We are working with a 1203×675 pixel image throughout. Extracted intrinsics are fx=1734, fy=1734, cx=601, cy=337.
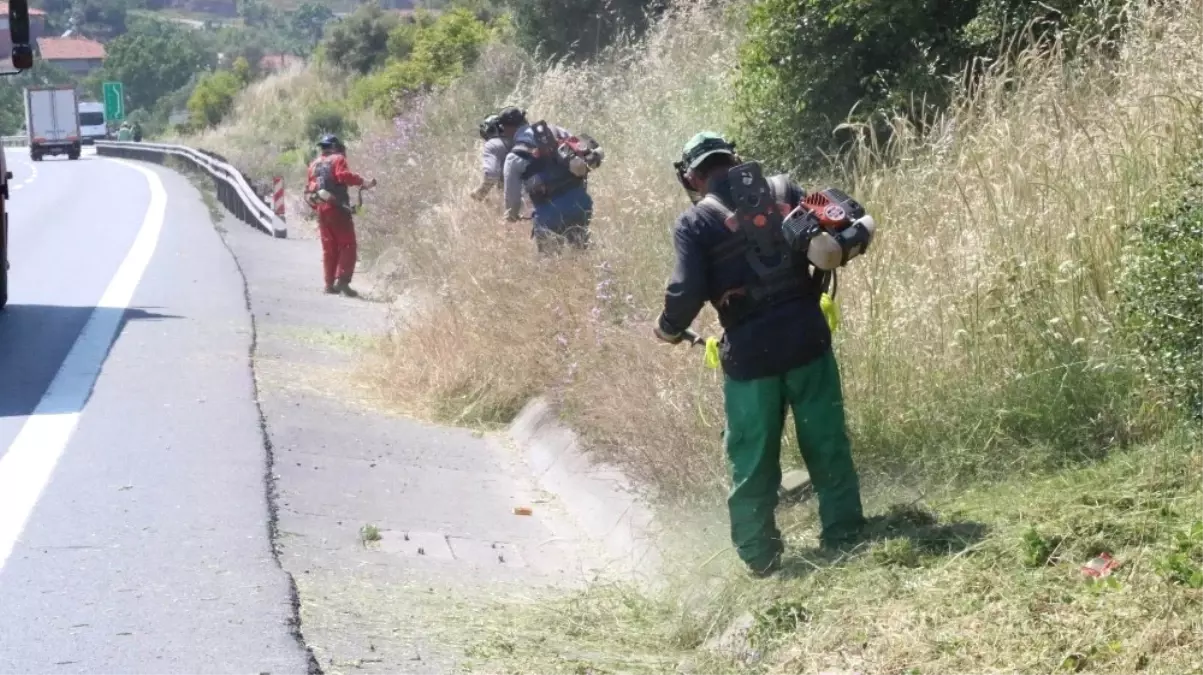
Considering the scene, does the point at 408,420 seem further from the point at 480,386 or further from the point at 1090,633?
the point at 1090,633

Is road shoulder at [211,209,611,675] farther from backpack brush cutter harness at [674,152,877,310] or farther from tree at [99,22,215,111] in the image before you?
tree at [99,22,215,111]

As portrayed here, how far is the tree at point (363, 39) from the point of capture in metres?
47.8

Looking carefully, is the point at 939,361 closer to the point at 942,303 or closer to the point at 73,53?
the point at 942,303

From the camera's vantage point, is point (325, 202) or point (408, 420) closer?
point (408, 420)

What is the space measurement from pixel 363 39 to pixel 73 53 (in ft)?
325

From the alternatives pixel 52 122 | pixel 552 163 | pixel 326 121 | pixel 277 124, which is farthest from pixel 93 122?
pixel 552 163

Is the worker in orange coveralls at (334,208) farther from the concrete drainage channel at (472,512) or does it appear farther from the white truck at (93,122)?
the white truck at (93,122)

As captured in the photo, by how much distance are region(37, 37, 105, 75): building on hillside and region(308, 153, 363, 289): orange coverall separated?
126884 millimetres

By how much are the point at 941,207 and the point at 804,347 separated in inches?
99.8

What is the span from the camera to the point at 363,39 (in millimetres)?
48562

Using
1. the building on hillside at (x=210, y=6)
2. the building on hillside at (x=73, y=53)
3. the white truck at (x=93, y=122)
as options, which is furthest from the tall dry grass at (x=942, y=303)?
the building on hillside at (x=210, y=6)

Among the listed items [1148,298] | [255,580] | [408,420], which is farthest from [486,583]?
[408,420]

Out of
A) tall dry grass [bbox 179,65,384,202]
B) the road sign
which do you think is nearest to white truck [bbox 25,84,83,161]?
tall dry grass [bbox 179,65,384,202]

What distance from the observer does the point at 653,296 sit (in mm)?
9945
